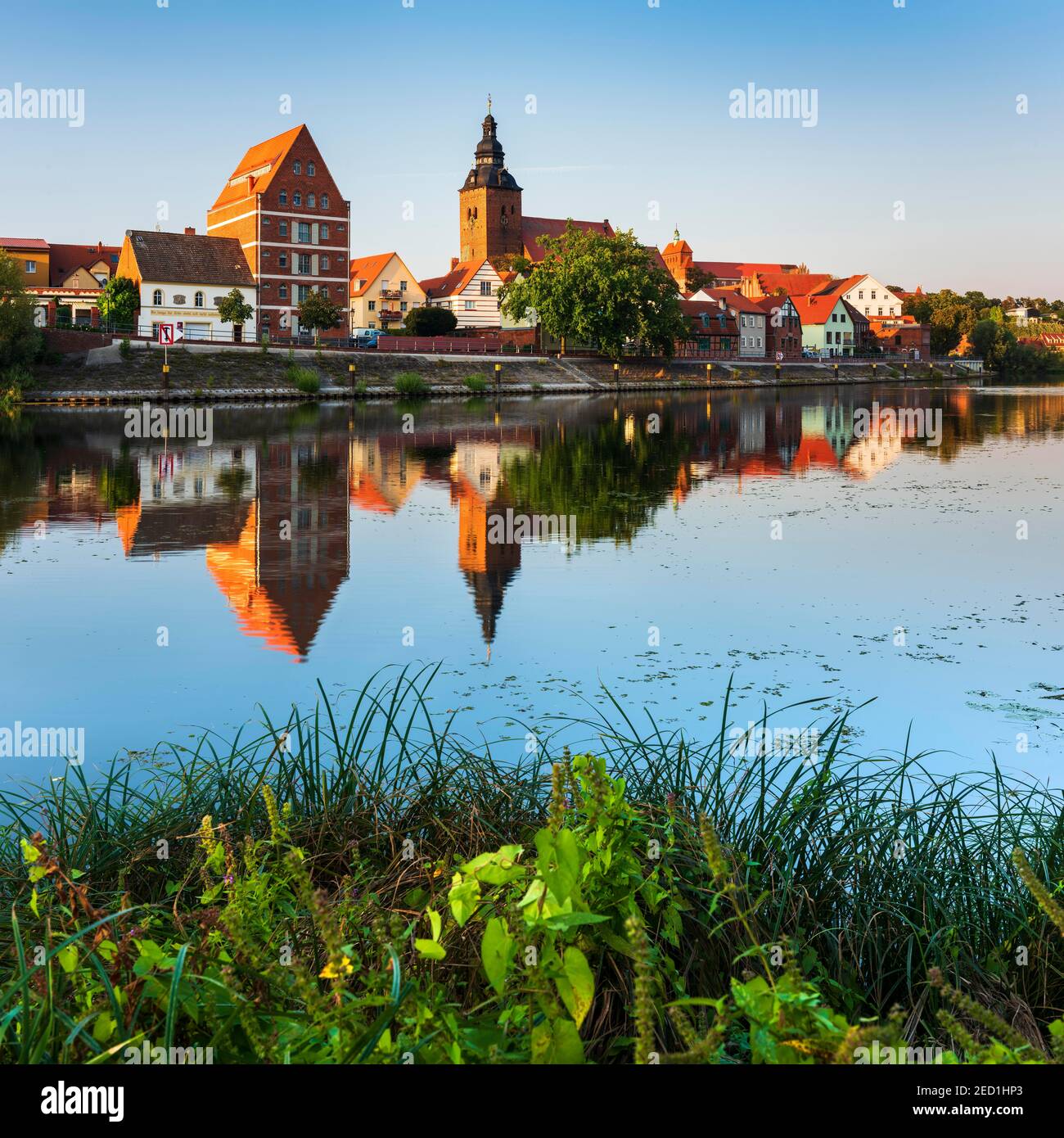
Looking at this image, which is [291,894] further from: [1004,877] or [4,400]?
[4,400]

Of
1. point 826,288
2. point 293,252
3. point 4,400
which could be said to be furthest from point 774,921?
point 826,288

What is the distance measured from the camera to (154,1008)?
364cm

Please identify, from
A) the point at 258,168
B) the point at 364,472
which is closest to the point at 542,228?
the point at 258,168

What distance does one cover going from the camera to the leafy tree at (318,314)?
77.2 metres

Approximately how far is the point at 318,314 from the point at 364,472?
51.4 metres

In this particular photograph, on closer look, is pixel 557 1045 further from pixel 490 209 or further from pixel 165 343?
pixel 490 209

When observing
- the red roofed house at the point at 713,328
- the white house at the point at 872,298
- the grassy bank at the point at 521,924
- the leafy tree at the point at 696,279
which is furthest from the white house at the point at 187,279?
the white house at the point at 872,298

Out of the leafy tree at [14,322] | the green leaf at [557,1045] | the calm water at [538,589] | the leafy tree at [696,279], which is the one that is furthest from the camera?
the leafy tree at [696,279]

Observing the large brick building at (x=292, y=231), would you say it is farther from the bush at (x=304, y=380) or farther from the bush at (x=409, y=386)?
the bush at (x=304, y=380)

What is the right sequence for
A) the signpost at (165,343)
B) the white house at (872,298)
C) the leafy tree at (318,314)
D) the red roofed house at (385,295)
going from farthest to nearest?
the white house at (872,298), the red roofed house at (385,295), the leafy tree at (318,314), the signpost at (165,343)

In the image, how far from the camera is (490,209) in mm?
119125

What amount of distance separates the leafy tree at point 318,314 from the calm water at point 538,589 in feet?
150

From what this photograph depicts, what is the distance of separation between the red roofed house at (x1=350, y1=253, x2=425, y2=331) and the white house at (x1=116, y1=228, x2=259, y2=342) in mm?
23976
